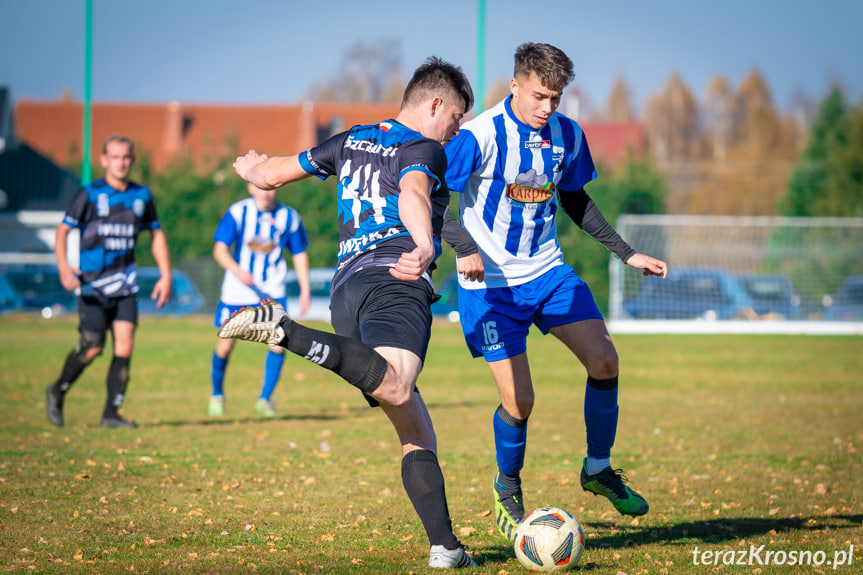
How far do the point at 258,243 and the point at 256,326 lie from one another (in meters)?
5.95

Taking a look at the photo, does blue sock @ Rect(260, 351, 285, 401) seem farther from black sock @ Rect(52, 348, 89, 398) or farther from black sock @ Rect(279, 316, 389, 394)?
black sock @ Rect(279, 316, 389, 394)

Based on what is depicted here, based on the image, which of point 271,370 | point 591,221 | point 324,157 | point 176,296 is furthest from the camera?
point 176,296

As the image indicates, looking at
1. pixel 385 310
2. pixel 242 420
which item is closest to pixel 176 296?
pixel 242 420

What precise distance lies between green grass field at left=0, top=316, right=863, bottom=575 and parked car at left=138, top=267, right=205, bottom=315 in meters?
11.3

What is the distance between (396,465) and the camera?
272 inches

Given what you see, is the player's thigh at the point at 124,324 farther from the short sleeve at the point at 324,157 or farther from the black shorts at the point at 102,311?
the short sleeve at the point at 324,157

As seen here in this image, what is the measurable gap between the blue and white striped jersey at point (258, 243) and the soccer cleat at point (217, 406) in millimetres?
1014

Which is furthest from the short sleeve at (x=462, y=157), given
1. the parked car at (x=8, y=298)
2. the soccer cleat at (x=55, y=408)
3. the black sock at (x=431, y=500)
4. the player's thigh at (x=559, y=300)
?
the parked car at (x=8, y=298)

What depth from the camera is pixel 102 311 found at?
8133mm

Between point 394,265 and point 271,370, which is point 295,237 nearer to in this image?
point 271,370

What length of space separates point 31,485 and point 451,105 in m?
3.76

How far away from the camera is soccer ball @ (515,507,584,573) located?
13.2 feet

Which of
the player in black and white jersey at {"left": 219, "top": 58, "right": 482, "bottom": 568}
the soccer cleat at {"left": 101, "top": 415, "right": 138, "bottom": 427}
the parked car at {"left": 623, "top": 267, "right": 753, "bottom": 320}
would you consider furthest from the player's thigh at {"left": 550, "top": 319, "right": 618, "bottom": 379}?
the parked car at {"left": 623, "top": 267, "right": 753, "bottom": 320}

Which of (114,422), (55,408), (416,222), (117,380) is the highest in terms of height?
(416,222)
